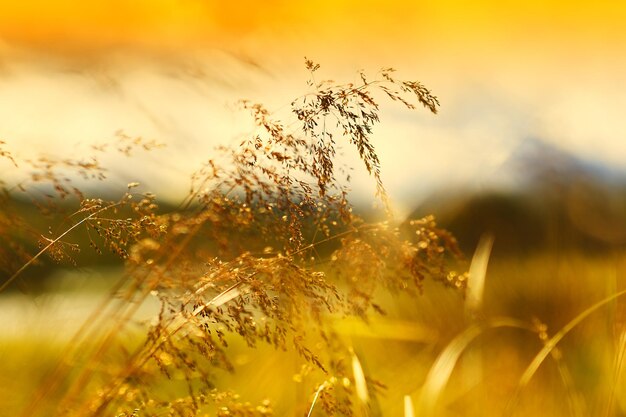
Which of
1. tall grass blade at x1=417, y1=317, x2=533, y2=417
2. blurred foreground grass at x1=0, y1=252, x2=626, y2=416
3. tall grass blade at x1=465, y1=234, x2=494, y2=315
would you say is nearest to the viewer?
tall grass blade at x1=417, y1=317, x2=533, y2=417

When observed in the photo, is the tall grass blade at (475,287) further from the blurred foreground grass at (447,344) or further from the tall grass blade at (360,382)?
→ the tall grass blade at (360,382)

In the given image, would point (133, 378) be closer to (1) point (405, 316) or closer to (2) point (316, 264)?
(2) point (316, 264)

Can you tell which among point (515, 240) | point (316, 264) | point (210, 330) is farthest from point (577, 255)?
point (210, 330)

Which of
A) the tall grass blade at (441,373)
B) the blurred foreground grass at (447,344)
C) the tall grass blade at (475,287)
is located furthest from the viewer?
the blurred foreground grass at (447,344)

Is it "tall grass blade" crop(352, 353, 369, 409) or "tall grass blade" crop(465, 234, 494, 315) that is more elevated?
"tall grass blade" crop(465, 234, 494, 315)

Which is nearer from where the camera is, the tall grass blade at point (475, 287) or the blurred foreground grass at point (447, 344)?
the tall grass blade at point (475, 287)

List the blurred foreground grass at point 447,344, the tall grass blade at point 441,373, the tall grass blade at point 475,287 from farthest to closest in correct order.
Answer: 1. the blurred foreground grass at point 447,344
2. the tall grass blade at point 475,287
3. the tall grass blade at point 441,373

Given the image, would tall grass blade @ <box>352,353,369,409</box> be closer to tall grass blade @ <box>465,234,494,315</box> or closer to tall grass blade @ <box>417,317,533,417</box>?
tall grass blade @ <box>417,317,533,417</box>

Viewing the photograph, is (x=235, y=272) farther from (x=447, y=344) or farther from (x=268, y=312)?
(x=447, y=344)
